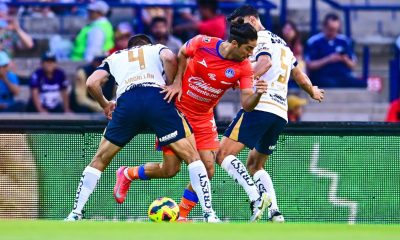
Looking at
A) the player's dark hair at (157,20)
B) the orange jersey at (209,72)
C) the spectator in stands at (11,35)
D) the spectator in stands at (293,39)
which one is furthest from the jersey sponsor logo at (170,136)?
the spectator in stands at (11,35)

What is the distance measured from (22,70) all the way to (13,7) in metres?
1.02

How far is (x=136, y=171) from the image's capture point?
1477cm

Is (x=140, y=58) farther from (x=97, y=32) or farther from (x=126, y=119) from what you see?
(x=97, y=32)

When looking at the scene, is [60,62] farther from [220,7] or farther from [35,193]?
[35,193]

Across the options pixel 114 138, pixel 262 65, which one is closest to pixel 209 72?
pixel 262 65

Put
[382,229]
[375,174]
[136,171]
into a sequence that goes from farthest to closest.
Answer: [375,174]
[136,171]
[382,229]

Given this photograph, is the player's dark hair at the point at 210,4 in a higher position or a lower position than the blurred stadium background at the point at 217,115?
higher

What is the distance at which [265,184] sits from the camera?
1459 centimetres

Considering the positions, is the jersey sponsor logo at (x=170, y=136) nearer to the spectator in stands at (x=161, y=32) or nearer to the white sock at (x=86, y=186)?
the white sock at (x=86, y=186)

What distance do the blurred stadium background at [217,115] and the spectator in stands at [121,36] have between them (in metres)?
0.02

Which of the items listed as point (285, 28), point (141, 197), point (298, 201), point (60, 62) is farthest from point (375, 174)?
point (60, 62)

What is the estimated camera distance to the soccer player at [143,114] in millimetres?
13742

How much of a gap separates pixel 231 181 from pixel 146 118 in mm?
2141

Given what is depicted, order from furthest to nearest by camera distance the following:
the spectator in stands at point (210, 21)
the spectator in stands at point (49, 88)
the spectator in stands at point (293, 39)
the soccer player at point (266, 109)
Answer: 1. the spectator in stands at point (293, 39)
2. the spectator in stands at point (49, 88)
3. the spectator in stands at point (210, 21)
4. the soccer player at point (266, 109)
